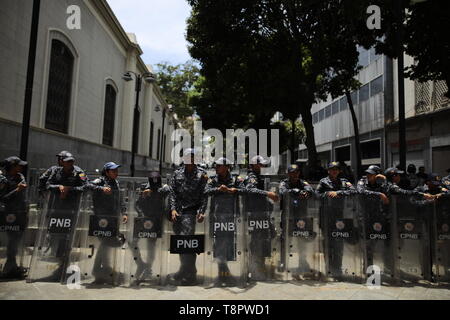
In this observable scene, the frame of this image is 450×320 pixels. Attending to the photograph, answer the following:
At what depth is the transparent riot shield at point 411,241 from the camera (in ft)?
15.9

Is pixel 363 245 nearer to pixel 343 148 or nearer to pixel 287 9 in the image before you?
pixel 287 9

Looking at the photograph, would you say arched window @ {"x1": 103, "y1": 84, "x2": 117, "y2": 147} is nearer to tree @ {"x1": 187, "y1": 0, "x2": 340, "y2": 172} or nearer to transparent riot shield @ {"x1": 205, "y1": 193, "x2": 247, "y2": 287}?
tree @ {"x1": 187, "y1": 0, "x2": 340, "y2": 172}

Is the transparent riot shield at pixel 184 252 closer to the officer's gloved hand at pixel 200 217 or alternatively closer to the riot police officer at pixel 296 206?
the officer's gloved hand at pixel 200 217

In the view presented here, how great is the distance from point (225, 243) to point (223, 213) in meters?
0.46

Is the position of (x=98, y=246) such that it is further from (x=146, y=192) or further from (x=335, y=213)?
(x=335, y=213)

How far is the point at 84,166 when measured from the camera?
1617cm

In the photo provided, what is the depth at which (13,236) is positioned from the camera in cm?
480

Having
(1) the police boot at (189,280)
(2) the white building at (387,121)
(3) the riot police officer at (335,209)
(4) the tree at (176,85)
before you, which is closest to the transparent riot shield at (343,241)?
(3) the riot police officer at (335,209)

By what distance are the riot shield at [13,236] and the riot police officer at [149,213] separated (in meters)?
1.80

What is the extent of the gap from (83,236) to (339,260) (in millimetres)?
4045

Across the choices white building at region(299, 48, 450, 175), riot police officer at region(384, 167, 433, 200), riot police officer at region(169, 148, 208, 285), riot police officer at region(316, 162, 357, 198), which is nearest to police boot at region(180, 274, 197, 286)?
riot police officer at region(169, 148, 208, 285)

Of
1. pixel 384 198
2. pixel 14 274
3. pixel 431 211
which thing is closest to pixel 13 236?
pixel 14 274

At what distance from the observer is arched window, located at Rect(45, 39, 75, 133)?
43.7 ft

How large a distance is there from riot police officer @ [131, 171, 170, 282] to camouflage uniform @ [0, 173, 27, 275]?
1.84 metres
